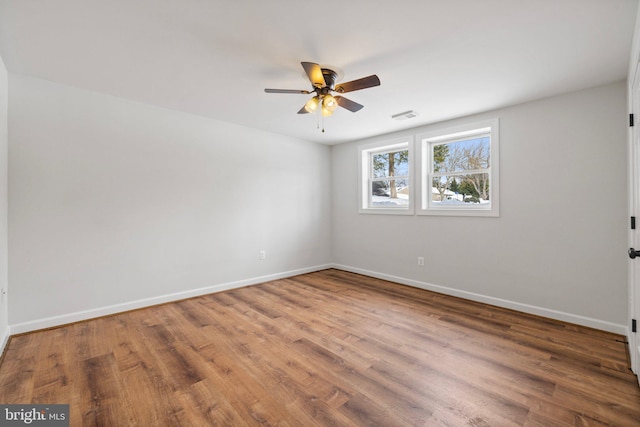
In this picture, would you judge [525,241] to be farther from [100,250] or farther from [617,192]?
[100,250]

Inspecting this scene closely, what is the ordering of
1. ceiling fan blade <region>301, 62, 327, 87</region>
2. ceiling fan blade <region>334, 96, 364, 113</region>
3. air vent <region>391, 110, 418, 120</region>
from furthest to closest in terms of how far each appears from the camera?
air vent <region>391, 110, 418, 120</region>
ceiling fan blade <region>334, 96, 364, 113</region>
ceiling fan blade <region>301, 62, 327, 87</region>

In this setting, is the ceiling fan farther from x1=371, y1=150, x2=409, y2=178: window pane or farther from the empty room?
x1=371, y1=150, x2=409, y2=178: window pane

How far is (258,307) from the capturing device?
3369 mm

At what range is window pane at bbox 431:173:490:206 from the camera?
145 inches

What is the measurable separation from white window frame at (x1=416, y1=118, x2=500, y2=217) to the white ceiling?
0.46 meters

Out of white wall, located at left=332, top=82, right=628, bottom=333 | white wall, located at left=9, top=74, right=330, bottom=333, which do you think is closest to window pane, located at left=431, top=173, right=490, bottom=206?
white wall, located at left=332, top=82, right=628, bottom=333

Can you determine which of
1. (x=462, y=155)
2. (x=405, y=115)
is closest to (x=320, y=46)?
(x=405, y=115)

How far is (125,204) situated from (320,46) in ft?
9.15

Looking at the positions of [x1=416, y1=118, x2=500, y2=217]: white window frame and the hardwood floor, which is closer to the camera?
the hardwood floor

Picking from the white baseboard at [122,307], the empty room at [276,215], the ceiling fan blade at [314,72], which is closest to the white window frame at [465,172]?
the empty room at [276,215]

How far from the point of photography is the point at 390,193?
477 cm

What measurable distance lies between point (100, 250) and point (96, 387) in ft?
5.55

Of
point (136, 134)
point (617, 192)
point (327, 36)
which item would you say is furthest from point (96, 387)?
point (617, 192)

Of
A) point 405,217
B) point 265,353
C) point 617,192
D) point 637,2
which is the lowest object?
point 265,353
